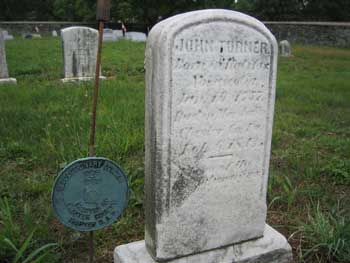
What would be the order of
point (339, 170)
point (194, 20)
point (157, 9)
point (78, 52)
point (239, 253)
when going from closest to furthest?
1. point (194, 20)
2. point (239, 253)
3. point (339, 170)
4. point (78, 52)
5. point (157, 9)

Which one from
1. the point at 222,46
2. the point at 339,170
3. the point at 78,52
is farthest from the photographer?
the point at 78,52

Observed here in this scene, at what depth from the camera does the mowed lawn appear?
2.33 metres

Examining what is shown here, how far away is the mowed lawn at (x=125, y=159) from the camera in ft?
7.64

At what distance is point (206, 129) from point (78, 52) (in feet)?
20.9

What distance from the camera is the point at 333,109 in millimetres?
5742

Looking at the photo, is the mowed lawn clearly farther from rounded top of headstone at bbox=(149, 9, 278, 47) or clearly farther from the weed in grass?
rounded top of headstone at bbox=(149, 9, 278, 47)

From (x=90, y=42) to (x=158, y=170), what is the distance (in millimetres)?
6457

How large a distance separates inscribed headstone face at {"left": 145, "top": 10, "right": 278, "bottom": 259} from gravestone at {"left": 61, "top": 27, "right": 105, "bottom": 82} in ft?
19.9

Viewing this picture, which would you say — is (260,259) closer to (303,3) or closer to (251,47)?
(251,47)

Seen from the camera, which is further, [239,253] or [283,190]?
[283,190]

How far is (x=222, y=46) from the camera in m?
1.83

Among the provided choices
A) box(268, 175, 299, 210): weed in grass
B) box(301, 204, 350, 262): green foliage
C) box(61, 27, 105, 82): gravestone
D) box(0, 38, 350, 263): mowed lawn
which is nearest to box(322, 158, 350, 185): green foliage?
box(0, 38, 350, 263): mowed lawn

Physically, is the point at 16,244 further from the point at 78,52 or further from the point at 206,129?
the point at 78,52

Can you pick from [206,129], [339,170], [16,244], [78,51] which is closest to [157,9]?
[78,51]
